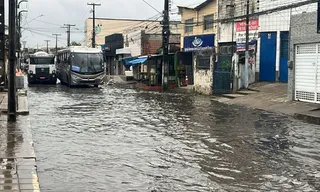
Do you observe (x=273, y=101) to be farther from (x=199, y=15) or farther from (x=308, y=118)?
(x=199, y=15)

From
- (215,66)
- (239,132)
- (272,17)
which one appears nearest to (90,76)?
(215,66)

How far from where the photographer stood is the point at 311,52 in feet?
62.1

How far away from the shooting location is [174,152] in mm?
9797

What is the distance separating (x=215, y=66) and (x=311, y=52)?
31.9 feet

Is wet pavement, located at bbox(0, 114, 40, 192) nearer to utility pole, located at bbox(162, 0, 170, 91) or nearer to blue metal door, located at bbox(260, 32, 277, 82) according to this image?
blue metal door, located at bbox(260, 32, 277, 82)

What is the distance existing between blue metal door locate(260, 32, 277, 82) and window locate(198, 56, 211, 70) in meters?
3.45

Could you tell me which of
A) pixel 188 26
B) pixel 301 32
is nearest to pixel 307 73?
pixel 301 32

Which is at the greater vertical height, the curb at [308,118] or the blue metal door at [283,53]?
the blue metal door at [283,53]

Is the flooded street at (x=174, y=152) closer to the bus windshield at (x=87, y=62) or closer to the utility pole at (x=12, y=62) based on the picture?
the utility pole at (x=12, y=62)

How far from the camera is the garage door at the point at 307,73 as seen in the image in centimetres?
1855

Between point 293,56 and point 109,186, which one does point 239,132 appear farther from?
point 293,56

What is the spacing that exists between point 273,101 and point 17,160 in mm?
15192

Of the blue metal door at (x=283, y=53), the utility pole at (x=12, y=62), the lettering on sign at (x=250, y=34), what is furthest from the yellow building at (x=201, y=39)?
the utility pole at (x=12, y=62)

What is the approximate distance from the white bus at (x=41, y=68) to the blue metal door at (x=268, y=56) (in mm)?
19853
